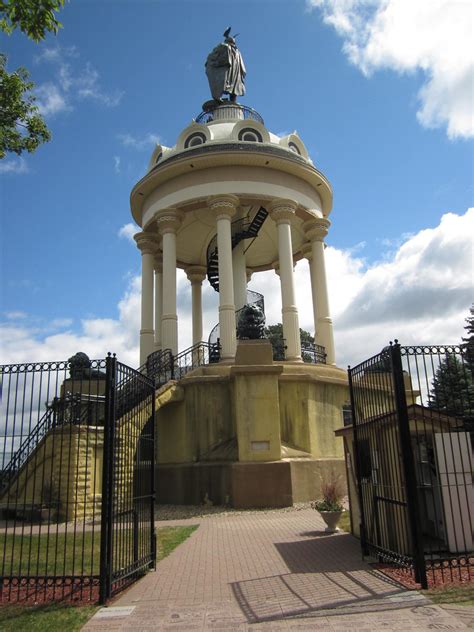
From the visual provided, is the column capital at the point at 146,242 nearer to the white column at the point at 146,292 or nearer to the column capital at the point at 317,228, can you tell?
the white column at the point at 146,292

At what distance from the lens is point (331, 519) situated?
472 inches

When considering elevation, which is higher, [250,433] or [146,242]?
[146,242]

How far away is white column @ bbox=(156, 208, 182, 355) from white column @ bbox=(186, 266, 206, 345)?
277 inches

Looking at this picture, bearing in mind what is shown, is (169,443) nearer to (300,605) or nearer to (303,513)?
(303,513)

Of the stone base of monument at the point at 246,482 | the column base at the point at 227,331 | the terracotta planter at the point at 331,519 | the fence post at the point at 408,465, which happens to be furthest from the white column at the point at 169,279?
the fence post at the point at 408,465

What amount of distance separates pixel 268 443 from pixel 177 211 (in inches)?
478

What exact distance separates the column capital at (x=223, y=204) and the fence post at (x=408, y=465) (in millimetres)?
16528

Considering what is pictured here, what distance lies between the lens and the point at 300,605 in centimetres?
672

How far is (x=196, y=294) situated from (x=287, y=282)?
29.9 feet

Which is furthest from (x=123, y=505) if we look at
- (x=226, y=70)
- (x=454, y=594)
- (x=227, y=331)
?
(x=226, y=70)

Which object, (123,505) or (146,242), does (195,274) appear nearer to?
(146,242)

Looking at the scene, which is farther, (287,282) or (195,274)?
(195,274)

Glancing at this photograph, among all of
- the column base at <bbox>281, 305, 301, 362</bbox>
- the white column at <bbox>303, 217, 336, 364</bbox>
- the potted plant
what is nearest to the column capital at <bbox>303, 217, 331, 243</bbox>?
the white column at <bbox>303, 217, 336, 364</bbox>

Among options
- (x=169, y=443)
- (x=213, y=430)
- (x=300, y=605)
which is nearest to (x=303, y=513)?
(x=213, y=430)
